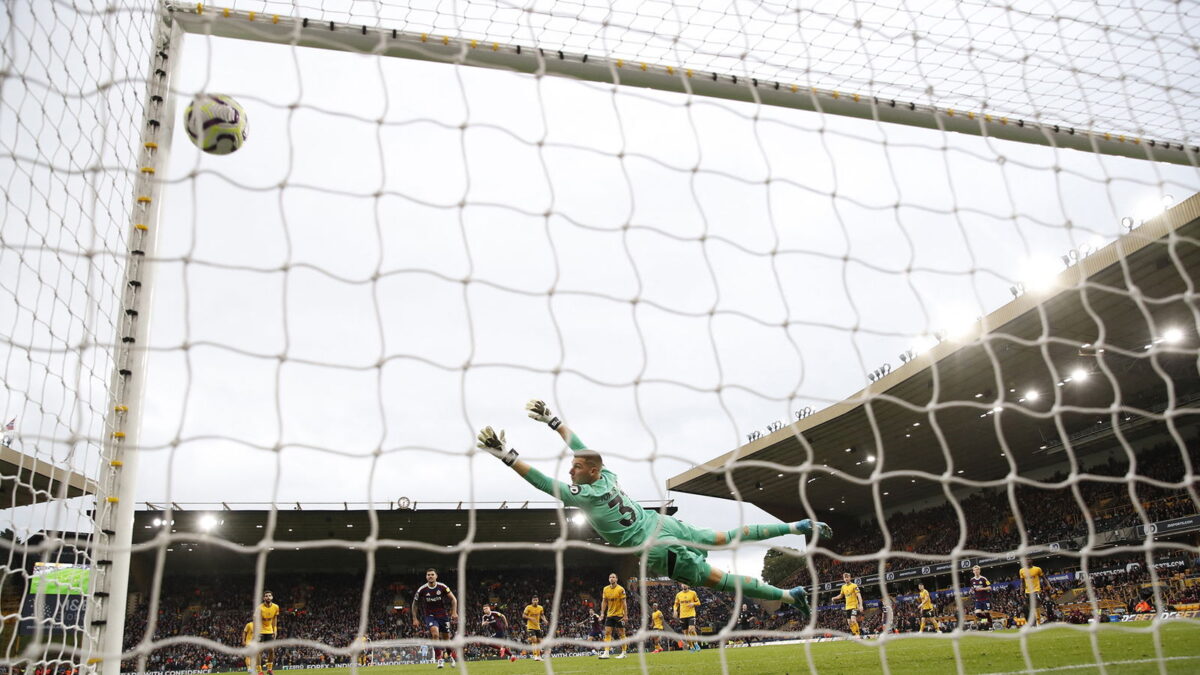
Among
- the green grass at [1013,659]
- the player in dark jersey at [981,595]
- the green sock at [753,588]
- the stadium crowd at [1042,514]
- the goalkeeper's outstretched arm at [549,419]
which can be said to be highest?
the stadium crowd at [1042,514]

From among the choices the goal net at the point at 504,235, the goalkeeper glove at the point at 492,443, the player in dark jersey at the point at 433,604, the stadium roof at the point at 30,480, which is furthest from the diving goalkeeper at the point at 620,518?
the player in dark jersey at the point at 433,604

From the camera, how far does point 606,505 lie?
4484 millimetres

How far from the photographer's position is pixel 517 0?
12.5 ft

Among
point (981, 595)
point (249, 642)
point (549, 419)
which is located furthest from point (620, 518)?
point (981, 595)

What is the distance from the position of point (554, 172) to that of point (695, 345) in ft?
3.87

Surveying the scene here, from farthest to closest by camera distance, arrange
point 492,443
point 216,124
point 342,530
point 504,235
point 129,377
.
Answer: point 342,530, point 492,443, point 504,235, point 216,124, point 129,377

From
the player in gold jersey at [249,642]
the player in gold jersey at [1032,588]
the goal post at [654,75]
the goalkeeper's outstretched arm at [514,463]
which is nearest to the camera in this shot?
the player in gold jersey at [249,642]

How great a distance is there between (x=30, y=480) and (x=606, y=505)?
114 inches

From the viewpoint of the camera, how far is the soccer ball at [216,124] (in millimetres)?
3193

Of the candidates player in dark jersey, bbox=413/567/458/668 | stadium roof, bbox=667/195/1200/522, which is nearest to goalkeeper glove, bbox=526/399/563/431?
stadium roof, bbox=667/195/1200/522

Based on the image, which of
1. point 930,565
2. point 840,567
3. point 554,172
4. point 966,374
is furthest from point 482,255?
point 840,567

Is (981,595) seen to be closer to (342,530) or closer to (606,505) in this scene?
(606,505)

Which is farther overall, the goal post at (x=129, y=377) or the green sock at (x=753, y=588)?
the green sock at (x=753, y=588)

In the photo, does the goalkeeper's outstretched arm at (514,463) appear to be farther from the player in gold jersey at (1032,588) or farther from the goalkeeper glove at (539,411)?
the player in gold jersey at (1032,588)
